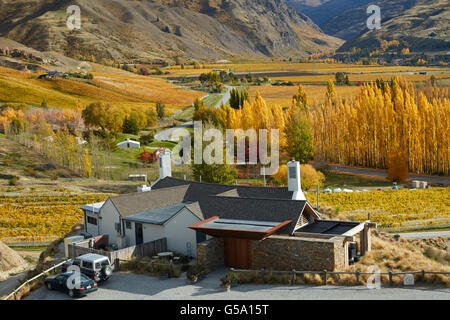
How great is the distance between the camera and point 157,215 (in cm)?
3191

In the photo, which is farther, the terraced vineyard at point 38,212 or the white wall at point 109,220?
the terraced vineyard at point 38,212

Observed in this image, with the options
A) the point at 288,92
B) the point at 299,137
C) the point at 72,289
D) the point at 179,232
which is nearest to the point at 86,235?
the point at 179,232

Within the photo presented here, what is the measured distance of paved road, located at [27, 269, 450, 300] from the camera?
20.5 meters

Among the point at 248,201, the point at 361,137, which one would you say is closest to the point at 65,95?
the point at 361,137

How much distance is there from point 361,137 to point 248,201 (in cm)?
5127

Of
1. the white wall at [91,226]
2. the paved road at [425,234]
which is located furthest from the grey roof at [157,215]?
the paved road at [425,234]

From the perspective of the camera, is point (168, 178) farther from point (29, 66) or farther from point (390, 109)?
point (29, 66)

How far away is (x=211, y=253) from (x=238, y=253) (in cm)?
157

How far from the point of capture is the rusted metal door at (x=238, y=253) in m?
25.9

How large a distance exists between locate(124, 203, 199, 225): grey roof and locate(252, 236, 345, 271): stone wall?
272 inches

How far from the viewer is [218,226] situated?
26844 mm

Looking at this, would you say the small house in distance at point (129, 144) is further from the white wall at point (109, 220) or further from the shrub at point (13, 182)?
the white wall at point (109, 220)

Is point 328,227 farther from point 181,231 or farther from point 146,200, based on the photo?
point 146,200

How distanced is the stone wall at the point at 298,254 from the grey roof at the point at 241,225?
882mm
